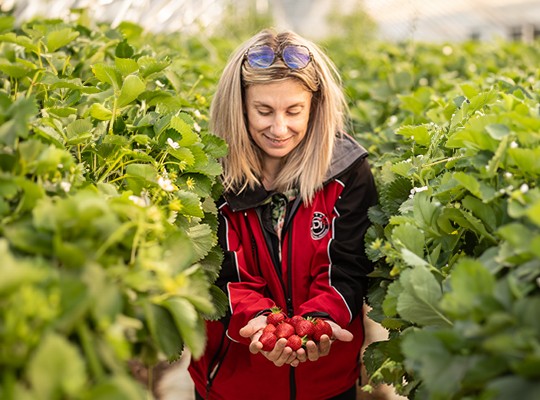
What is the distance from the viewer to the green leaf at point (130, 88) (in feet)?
5.72

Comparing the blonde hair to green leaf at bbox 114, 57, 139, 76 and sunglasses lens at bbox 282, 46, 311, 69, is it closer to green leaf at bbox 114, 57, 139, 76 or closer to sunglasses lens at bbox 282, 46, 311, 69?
sunglasses lens at bbox 282, 46, 311, 69

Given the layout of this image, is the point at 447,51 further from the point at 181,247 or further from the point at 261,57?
the point at 181,247

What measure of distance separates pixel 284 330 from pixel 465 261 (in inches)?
35.2

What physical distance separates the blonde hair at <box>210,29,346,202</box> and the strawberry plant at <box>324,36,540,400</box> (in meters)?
0.23

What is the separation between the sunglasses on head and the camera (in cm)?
218

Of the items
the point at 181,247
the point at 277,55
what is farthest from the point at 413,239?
the point at 277,55

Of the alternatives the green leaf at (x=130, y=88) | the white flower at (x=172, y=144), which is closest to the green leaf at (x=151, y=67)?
the green leaf at (x=130, y=88)

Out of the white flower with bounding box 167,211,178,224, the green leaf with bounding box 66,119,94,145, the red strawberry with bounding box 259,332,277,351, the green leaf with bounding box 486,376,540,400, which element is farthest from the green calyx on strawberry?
the green leaf with bounding box 486,376,540,400

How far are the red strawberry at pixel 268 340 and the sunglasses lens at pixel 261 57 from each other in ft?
2.78

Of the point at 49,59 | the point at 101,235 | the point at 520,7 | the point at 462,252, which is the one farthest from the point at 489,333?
the point at 520,7

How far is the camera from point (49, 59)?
2.33m

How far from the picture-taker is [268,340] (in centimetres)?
192

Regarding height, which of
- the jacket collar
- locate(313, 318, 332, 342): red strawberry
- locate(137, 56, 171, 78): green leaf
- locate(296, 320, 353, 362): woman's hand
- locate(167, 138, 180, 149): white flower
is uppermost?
locate(137, 56, 171, 78): green leaf

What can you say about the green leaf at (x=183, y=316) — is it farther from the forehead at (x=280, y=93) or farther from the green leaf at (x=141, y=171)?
the forehead at (x=280, y=93)
